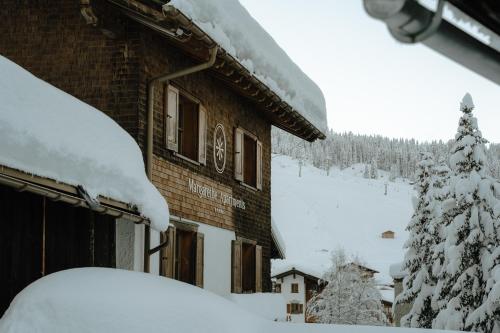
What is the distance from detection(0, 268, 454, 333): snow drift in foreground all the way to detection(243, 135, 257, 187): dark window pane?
26.6 ft

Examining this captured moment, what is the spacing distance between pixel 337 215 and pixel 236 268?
95.6 meters

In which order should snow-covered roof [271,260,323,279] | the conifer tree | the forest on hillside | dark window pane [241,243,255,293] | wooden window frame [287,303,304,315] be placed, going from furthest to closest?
1. the forest on hillside
2. wooden window frame [287,303,304,315]
3. snow-covered roof [271,260,323,279]
4. the conifer tree
5. dark window pane [241,243,255,293]

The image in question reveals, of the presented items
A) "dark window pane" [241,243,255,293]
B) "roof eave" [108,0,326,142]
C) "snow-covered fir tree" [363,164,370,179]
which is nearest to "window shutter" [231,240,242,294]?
"dark window pane" [241,243,255,293]

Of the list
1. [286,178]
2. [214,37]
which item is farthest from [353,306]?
[286,178]

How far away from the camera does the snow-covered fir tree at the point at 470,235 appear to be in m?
19.6

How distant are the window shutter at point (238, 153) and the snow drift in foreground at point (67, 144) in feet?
15.5

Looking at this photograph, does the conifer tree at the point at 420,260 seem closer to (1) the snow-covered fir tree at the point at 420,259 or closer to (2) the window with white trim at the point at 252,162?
(1) the snow-covered fir tree at the point at 420,259

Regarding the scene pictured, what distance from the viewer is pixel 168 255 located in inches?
459

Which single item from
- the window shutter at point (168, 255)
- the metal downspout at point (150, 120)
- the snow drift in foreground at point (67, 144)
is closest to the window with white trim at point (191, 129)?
the metal downspout at point (150, 120)

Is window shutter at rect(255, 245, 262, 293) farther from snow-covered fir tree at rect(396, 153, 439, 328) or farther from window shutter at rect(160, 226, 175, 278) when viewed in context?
snow-covered fir tree at rect(396, 153, 439, 328)

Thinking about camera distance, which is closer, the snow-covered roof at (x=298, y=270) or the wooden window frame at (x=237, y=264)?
the wooden window frame at (x=237, y=264)

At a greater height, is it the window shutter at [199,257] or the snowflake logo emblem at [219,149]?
the snowflake logo emblem at [219,149]

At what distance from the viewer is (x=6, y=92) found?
738cm

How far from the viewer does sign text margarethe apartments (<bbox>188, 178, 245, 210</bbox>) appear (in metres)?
12.5
